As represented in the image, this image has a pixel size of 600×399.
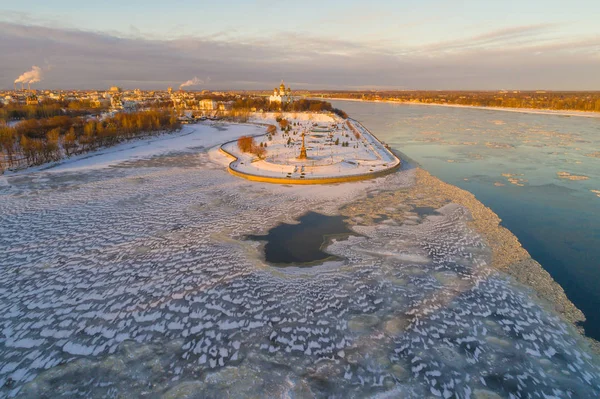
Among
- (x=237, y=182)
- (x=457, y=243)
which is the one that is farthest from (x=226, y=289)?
(x=237, y=182)

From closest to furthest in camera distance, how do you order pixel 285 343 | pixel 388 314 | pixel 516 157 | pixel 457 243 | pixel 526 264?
1. pixel 285 343
2. pixel 388 314
3. pixel 526 264
4. pixel 457 243
5. pixel 516 157

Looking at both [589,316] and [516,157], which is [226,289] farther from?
[516,157]

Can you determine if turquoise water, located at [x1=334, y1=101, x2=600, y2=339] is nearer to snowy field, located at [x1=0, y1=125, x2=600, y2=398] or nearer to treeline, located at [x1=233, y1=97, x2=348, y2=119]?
snowy field, located at [x1=0, y1=125, x2=600, y2=398]

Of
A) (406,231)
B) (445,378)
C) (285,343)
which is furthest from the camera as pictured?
(406,231)

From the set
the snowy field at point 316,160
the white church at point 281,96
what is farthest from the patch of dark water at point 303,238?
the white church at point 281,96

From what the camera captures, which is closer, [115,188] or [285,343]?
[285,343]

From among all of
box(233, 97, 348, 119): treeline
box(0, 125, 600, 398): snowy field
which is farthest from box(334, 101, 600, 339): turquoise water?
box(233, 97, 348, 119): treeline

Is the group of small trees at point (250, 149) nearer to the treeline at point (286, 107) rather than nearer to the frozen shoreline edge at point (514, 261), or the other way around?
the frozen shoreline edge at point (514, 261)

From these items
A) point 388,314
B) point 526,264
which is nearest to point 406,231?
point 526,264
